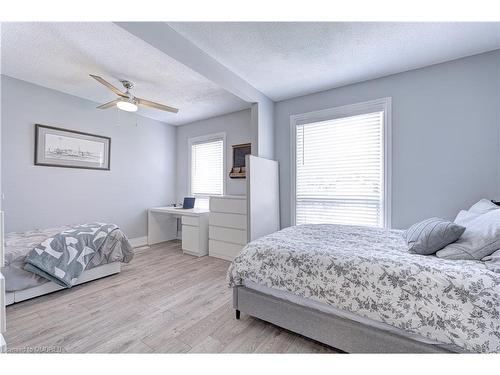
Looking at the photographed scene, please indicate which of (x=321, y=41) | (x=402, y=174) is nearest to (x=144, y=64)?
(x=321, y=41)

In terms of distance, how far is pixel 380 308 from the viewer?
1259mm

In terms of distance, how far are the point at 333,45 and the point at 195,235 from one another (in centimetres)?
314

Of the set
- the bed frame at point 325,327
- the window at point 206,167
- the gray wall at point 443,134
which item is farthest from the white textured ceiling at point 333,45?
the bed frame at point 325,327

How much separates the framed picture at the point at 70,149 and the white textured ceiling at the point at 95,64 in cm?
Answer: 61

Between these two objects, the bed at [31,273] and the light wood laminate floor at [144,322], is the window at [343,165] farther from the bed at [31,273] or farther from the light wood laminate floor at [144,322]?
the bed at [31,273]

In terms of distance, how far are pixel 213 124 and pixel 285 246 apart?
3305 millimetres

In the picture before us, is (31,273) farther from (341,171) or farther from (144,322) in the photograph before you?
(341,171)

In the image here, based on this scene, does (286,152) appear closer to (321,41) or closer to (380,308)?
(321,41)

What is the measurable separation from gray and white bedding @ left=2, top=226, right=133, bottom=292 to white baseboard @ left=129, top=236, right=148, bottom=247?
1311 mm

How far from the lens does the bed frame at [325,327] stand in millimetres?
1238

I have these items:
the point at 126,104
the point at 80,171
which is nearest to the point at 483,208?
the point at 126,104

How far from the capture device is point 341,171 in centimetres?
298

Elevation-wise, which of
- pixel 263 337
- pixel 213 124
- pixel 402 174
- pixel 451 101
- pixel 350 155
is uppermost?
pixel 213 124

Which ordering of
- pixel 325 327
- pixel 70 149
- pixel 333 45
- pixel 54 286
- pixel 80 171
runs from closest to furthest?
pixel 325 327 → pixel 333 45 → pixel 54 286 → pixel 70 149 → pixel 80 171
